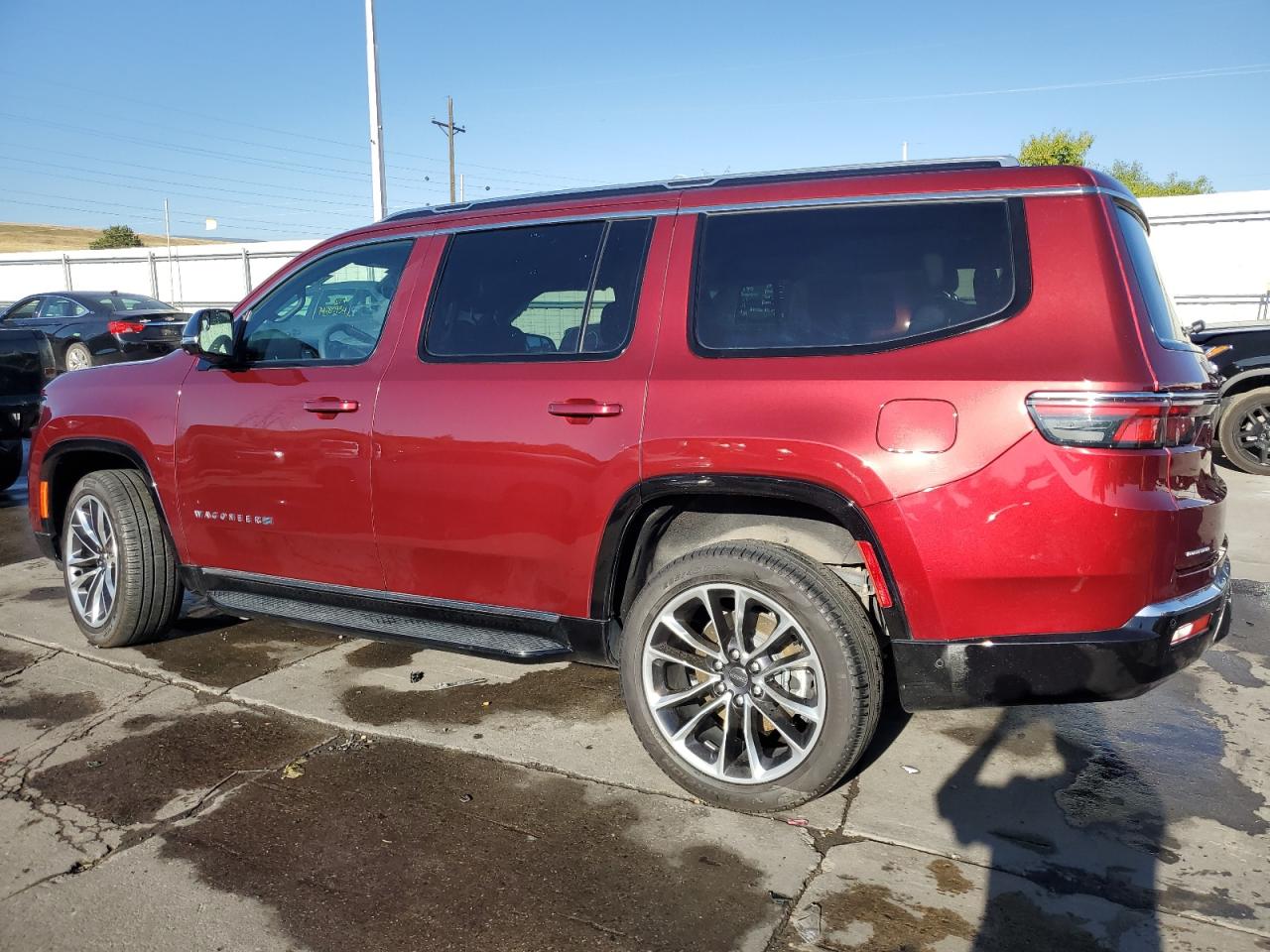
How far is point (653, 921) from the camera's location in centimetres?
254

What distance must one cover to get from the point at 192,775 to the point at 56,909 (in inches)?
30.4

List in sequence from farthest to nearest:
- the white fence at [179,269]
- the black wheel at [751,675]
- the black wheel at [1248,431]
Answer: the white fence at [179,269] < the black wheel at [1248,431] < the black wheel at [751,675]

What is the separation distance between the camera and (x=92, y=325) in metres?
15.9

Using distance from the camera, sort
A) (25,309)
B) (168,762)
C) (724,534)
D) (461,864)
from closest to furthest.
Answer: (461,864)
(724,534)
(168,762)
(25,309)

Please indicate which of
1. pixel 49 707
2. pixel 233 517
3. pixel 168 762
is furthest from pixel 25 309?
pixel 168 762

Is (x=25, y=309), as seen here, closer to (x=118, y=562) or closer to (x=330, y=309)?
(x=118, y=562)

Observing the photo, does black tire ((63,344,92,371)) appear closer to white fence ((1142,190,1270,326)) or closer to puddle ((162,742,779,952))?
puddle ((162,742,779,952))

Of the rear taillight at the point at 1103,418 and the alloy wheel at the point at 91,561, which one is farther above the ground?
the rear taillight at the point at 1103,418

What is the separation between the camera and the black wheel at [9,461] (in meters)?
8.45

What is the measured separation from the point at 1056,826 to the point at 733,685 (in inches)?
40.9

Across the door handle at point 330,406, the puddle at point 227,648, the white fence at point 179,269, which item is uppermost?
the white fence at point 179,269

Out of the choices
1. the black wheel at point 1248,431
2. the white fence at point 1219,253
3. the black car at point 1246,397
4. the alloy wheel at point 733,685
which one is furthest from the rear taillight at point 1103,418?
the white fence at point 1219,253

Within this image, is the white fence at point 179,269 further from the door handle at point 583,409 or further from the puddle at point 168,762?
the door handle at point 583,409

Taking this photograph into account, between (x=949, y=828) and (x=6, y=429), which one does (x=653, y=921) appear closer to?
(x=949, y=828)
